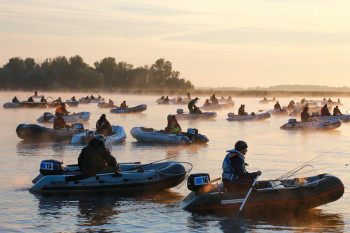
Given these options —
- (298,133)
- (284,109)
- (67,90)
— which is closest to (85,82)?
(67,90)

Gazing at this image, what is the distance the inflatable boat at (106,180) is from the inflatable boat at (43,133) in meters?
12.6

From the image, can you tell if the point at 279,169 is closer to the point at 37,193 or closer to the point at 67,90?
the point at 37,193

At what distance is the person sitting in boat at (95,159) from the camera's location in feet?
49.2

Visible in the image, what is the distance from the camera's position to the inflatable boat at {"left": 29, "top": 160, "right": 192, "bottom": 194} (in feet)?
49.3

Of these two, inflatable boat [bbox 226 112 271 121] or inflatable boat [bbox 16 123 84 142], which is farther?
inflatable boat [bbox 226 112 271 121]

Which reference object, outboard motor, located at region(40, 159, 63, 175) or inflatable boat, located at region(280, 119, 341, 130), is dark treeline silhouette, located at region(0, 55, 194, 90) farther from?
outboard motor, located at region(40, 159, 63, 175)

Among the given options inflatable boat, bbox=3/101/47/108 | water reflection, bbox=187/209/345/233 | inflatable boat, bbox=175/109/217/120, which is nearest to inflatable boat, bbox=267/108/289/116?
inflatable boat, bbox=175/109/217/120

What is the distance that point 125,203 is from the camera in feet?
47.7

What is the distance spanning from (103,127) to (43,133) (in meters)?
3.03

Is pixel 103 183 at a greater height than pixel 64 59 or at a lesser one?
lesser

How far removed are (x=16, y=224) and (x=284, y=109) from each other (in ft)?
153

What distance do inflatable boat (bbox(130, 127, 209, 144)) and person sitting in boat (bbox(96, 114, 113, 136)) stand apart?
1502 mm

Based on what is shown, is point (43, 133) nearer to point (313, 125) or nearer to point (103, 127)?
point (103, 127)

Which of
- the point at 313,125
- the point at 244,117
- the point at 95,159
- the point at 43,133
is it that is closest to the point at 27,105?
the point at 244,117
